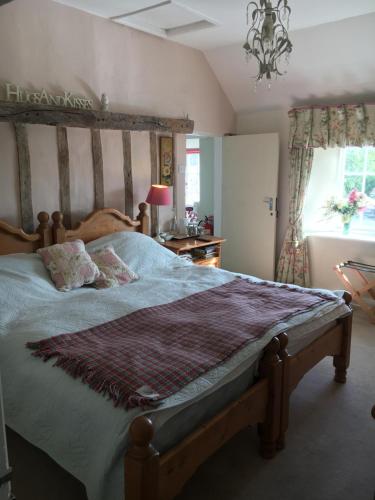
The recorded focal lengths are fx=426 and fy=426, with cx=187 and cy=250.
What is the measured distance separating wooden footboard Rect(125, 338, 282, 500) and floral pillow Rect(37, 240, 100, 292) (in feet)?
4.57

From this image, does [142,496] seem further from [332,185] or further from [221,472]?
[332,185]

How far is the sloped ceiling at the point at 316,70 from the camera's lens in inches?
148

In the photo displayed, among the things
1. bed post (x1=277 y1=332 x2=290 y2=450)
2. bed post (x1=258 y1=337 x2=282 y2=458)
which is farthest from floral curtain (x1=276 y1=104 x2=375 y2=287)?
bed post (x1=258 y1=337 x2=282 y2=458)

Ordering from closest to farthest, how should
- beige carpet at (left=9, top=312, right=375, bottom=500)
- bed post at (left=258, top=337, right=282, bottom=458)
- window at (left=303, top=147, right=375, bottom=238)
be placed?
beige carpet at (left=9, top=312, right=375, bottom=500)
bed post at (left=258, top=337, right=282, bottom=458)
window at (left=303, top=147, right=375, bottom=238)

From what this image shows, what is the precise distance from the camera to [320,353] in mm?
2607

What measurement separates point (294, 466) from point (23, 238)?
2.32 m

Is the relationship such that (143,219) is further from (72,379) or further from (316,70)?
(72,379)

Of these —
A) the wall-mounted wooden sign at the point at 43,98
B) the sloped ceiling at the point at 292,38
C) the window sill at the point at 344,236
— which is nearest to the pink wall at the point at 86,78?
the wall-mounted wooden sign at the point at 43,98

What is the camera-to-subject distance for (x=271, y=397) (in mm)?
2131

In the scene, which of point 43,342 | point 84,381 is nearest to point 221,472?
point 84,381

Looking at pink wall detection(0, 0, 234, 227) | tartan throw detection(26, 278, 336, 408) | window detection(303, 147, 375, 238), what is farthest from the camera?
window detection(303, 147, 375, 238)

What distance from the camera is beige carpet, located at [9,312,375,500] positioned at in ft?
6.35

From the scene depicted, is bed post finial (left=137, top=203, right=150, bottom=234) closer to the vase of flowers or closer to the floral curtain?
the floral curtain

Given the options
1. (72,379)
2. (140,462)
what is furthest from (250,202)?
(140,462)
